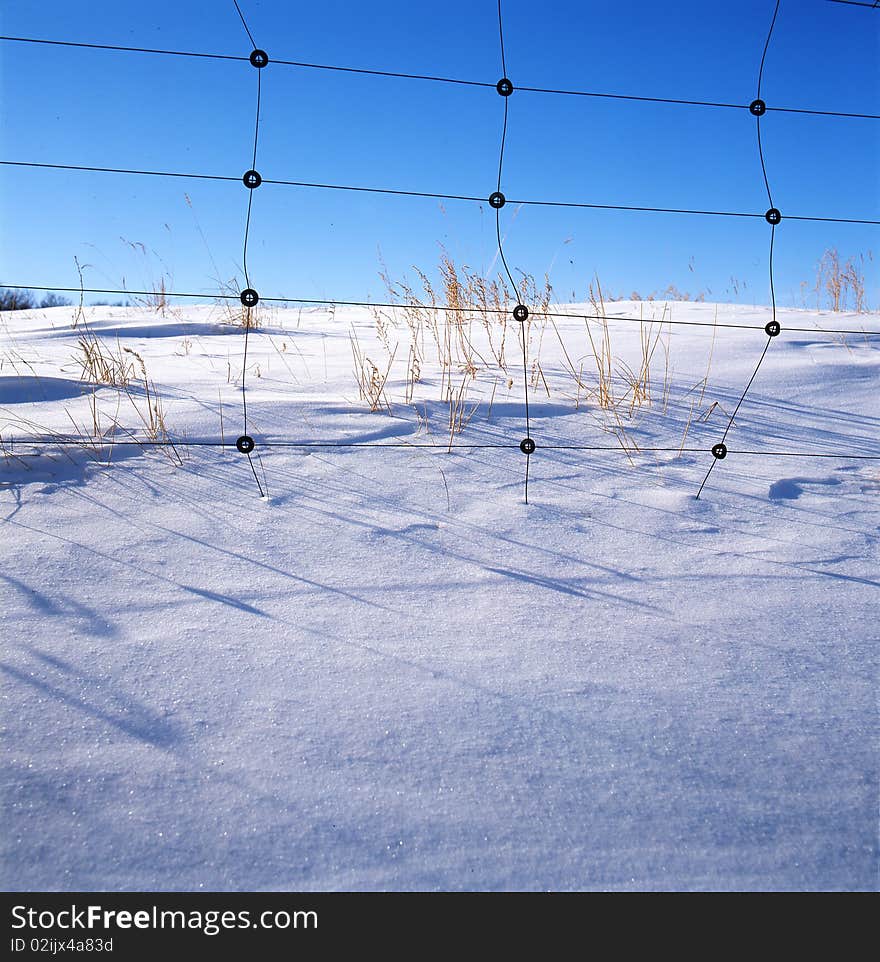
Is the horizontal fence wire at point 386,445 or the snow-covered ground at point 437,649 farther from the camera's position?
the horizontal fence wire at point 386,445

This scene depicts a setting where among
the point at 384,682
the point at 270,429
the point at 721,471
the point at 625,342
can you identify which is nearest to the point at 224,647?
the point at 384,682

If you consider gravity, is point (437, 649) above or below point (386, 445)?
below

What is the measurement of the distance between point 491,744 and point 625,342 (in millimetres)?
2703

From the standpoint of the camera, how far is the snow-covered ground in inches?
42.6

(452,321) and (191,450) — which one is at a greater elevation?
(452,321)

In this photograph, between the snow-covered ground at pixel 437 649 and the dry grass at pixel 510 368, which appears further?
the dry grass at pixel 510 368

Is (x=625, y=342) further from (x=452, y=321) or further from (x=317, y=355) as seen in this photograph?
(x=317, y=355)

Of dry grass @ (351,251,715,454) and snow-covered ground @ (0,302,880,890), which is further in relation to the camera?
dry grass @ (351,251,715,454)

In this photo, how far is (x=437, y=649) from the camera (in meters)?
1.50

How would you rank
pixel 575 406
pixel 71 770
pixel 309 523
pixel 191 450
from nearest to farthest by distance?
pixel 71 770
pixel 309 523
pixel 191 450
pixel 575 406

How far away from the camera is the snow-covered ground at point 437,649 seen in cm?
108

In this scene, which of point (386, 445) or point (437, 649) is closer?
point (437, 649)

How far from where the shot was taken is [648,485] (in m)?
2.25

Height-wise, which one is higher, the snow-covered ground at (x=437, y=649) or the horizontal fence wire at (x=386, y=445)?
the horizontal fence wire at (x=386, y=445)
